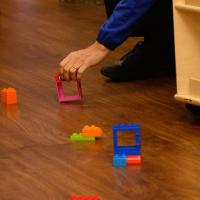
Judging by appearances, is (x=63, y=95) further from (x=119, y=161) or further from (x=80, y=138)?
(x=119, y=161)

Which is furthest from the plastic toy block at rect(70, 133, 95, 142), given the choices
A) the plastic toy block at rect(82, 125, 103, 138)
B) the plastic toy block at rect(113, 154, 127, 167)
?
the plastic toy block at rect(113, 154, 127, 167)

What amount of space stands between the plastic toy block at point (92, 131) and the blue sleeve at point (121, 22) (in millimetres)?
251

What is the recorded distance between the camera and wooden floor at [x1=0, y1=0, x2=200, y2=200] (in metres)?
1.30

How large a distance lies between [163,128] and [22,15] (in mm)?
1583

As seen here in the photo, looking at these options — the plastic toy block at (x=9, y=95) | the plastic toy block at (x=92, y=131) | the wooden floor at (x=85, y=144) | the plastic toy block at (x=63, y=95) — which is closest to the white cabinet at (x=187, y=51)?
the wooden floor at (x=85, y=144)

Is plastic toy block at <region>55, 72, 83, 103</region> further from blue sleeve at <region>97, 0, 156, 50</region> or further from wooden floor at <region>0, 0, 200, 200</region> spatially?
blue sleeve at <region>97, 0, 156, 50</region>

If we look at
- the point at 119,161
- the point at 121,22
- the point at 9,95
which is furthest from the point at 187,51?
the point at 9,95

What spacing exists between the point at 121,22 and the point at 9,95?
1.09 feet

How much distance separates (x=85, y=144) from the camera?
1.52 meters

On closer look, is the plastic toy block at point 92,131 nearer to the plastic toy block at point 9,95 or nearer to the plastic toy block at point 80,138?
the plastic toy block at point 80,138

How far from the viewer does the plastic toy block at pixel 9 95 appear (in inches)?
70.9

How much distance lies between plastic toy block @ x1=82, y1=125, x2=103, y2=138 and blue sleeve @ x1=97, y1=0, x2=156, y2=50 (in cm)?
25

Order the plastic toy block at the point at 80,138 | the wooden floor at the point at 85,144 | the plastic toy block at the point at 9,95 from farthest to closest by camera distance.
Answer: the plastic toy block at the point at 9,95 → the plastic toy block at the point at 80,138 → the wooden floor at the point at 85,144

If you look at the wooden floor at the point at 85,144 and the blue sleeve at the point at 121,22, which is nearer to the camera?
the wooden floor at the point at 85,144
